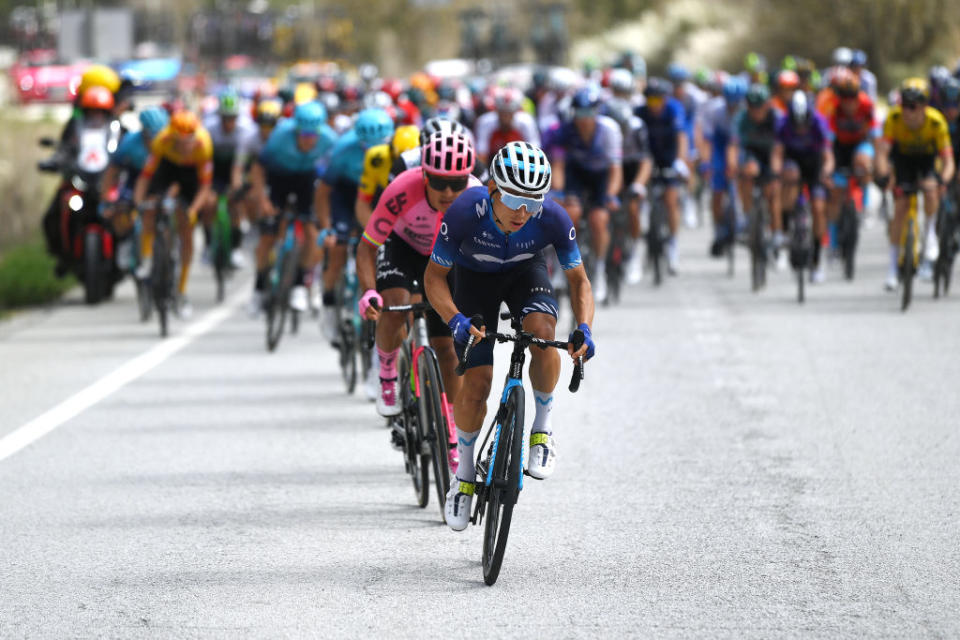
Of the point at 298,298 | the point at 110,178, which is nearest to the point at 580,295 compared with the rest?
the point at 298,298

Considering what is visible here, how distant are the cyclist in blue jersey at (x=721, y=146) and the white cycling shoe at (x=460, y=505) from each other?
41.8ft

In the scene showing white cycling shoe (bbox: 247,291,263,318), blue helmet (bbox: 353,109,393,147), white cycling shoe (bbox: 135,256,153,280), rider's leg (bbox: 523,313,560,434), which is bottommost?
white cycling shoe (bbox: 247,291,263,318)

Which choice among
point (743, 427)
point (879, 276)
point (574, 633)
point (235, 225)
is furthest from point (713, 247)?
point (574, 633)

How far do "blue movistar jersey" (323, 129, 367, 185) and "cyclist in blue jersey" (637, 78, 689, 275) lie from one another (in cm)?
713

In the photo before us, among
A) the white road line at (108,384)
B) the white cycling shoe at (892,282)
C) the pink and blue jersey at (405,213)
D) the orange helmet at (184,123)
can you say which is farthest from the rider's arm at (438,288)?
the white cycling shoe at (892,282)

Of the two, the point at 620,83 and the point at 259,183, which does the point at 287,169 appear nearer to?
the point at 259,183

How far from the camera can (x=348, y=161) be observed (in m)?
12.3

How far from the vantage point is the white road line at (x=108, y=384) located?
10.6m

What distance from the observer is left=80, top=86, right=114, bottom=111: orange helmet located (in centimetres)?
1805

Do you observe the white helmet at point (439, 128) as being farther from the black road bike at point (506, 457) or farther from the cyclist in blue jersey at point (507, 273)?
the black road bike at point (506, 457)

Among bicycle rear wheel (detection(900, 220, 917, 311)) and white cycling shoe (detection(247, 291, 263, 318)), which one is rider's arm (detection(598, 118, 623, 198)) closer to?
bicycle rear wheel (detection(900, 220, 917, 311))

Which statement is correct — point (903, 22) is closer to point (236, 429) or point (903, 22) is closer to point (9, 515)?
point (236, 429)

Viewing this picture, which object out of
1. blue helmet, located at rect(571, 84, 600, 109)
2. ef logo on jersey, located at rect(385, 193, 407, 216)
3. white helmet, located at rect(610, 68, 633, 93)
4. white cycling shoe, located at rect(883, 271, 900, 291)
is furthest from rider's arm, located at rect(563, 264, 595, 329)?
white helmet, located at rect(610, 68, 633, 93)

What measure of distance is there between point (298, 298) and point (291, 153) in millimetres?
1342
